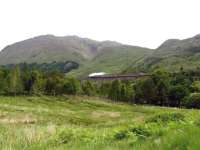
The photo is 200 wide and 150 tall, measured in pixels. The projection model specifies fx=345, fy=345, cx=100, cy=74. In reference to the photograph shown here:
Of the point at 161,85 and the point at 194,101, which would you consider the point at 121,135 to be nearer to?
the point at 194,101

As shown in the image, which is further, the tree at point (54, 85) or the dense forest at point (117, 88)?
the tree at point (54, 85)

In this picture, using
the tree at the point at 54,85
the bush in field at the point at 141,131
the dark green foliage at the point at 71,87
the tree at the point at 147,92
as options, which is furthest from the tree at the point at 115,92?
the bush in field at the point at 141,131

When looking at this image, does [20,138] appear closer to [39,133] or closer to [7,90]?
[39,133]

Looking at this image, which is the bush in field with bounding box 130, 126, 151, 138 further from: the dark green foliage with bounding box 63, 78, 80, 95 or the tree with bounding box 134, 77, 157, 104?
the dark green foliage with bounding box 63, 78, 80, 95

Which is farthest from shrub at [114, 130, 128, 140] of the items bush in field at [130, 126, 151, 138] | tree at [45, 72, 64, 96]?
tree at [45, 72, 64, 96]

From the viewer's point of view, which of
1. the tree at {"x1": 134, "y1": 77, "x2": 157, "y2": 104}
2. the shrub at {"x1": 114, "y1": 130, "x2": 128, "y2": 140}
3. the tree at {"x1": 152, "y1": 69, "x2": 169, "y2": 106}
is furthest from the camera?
the tree at {"x1": 134, "y1": 77, "x2": 157, "y2": 104}

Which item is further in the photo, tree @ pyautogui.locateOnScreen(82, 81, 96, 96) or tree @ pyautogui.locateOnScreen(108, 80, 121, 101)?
tree @ pyautogui.locateOnScreen(82, 81, 96, 96)

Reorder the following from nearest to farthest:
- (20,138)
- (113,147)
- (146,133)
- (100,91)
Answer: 1. (113,147)
2. (146,133)
3. (20,138)
4. (100,91)

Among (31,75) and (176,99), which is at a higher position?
(31,75)

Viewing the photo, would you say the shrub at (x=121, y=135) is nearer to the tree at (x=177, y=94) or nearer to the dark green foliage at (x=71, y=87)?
the tree at (x=177, y=94)

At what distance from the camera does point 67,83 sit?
11381cm

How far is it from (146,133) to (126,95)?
10700 cm

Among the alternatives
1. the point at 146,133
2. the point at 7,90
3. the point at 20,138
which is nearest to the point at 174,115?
the point at 146,133

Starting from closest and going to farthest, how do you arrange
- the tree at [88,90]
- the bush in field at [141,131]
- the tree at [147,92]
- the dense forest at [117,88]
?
the bush in field at [141,131]
the dense forest at [117,88]
the tree at [147,92]
the tree at [88,90]
